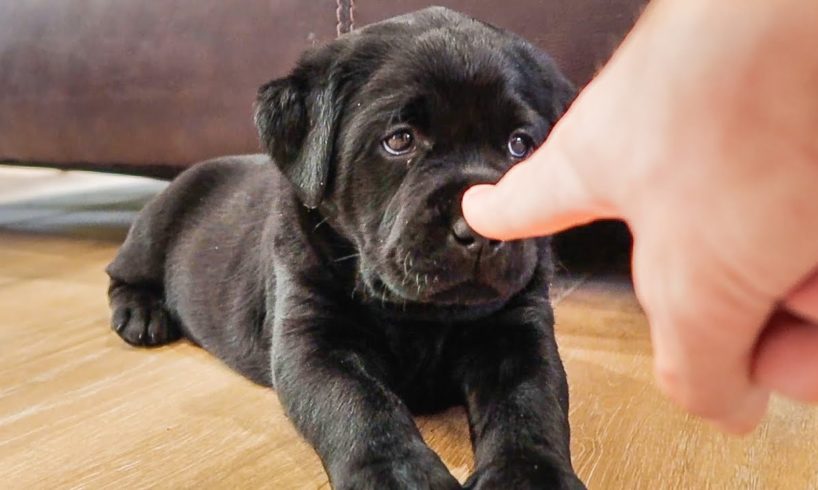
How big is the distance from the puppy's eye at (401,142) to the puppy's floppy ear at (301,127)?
0.40ft

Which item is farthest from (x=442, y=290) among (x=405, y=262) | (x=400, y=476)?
(x=400, y=476)

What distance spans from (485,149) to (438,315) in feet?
0.90

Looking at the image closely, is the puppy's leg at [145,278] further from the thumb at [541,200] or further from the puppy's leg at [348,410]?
the thumb at [541,200]

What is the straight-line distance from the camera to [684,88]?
1.35 feet

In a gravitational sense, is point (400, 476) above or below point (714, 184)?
below

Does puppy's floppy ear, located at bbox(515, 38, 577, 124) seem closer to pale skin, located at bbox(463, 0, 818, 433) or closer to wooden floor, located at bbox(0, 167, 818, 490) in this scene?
wooden floor, located at bbox(0, 167, 818, 490)

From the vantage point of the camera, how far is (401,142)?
1412 millimetres

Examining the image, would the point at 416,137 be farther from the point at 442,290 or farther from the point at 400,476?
the point at 400,476

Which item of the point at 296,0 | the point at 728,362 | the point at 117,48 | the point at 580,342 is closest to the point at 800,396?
the point at 728,362

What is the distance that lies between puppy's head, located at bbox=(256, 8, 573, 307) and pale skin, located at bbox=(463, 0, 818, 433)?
710 millimetres

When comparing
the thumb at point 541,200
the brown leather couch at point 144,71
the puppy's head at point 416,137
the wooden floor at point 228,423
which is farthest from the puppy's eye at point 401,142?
the brown leather couch at point 144,71

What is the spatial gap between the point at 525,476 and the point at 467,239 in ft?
1.09

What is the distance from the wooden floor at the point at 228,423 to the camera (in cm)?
124

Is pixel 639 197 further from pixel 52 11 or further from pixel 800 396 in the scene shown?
pixel 52 11
